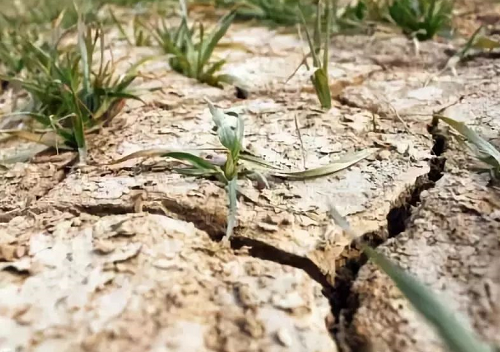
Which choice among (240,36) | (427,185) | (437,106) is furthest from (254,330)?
(240,36)

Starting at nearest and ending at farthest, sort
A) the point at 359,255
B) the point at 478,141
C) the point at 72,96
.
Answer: the point at 359,255, the point at 478,141, the point at 72,96

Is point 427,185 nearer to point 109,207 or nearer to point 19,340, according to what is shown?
point 109,207

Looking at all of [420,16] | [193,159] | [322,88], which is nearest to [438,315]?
[193,159]

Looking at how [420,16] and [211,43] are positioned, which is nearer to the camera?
[211,43]

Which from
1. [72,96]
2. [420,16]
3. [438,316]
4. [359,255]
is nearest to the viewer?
[438,316]

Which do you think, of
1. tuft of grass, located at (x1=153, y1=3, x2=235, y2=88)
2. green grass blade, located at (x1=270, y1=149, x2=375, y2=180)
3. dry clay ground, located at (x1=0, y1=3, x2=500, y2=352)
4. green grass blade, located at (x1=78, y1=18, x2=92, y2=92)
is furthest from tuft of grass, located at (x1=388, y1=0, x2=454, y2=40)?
green grass blade, located at (x1=78, y1=18, x2=92, y2=92)

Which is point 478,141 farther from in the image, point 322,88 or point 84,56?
point 84,56

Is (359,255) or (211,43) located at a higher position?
(211,43)

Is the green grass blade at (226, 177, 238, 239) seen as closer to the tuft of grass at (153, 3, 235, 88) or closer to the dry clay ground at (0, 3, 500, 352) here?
the dry clay ground at (0, 3, 500, 352)
